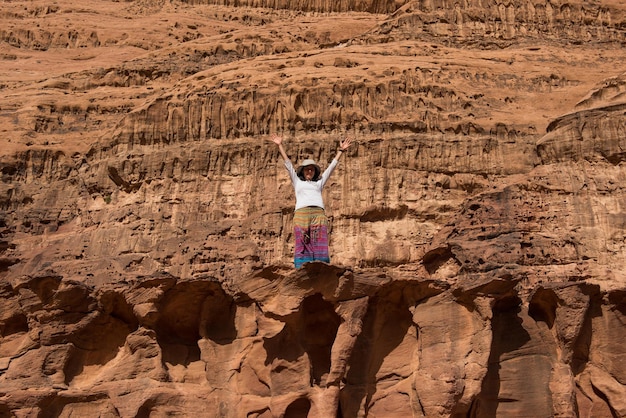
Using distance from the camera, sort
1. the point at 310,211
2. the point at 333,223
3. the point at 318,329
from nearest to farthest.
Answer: the point at 310,211
the point at 318,329
the point at 333,223

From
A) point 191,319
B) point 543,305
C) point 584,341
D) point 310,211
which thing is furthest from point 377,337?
point 584,341

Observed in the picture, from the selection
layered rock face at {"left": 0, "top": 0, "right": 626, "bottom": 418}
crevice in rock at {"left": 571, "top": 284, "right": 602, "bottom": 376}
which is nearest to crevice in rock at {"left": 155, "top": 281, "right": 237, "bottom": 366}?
layered rock face at {"left": 0, "top": 0, "right": 626, "bottom": 418}

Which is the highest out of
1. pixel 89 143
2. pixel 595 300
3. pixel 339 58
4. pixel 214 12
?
pixel 214 12

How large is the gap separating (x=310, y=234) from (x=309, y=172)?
108 centimetres

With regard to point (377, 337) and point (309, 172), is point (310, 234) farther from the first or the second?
point (377, 337)

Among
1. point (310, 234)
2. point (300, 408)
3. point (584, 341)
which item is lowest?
point (300, 408)

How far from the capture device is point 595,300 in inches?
735

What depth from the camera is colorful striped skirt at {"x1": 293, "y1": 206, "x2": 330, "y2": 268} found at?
17078mm

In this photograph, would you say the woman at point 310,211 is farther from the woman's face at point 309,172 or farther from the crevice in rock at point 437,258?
the crevice in rock at point 437,258

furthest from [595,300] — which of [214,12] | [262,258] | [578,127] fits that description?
[214,12]

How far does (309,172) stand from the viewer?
1725 centimetres

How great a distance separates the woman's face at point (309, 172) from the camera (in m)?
17.2

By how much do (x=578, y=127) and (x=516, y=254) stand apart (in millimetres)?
4514

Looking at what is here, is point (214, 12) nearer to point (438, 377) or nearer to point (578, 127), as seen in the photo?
point (578, 127)
